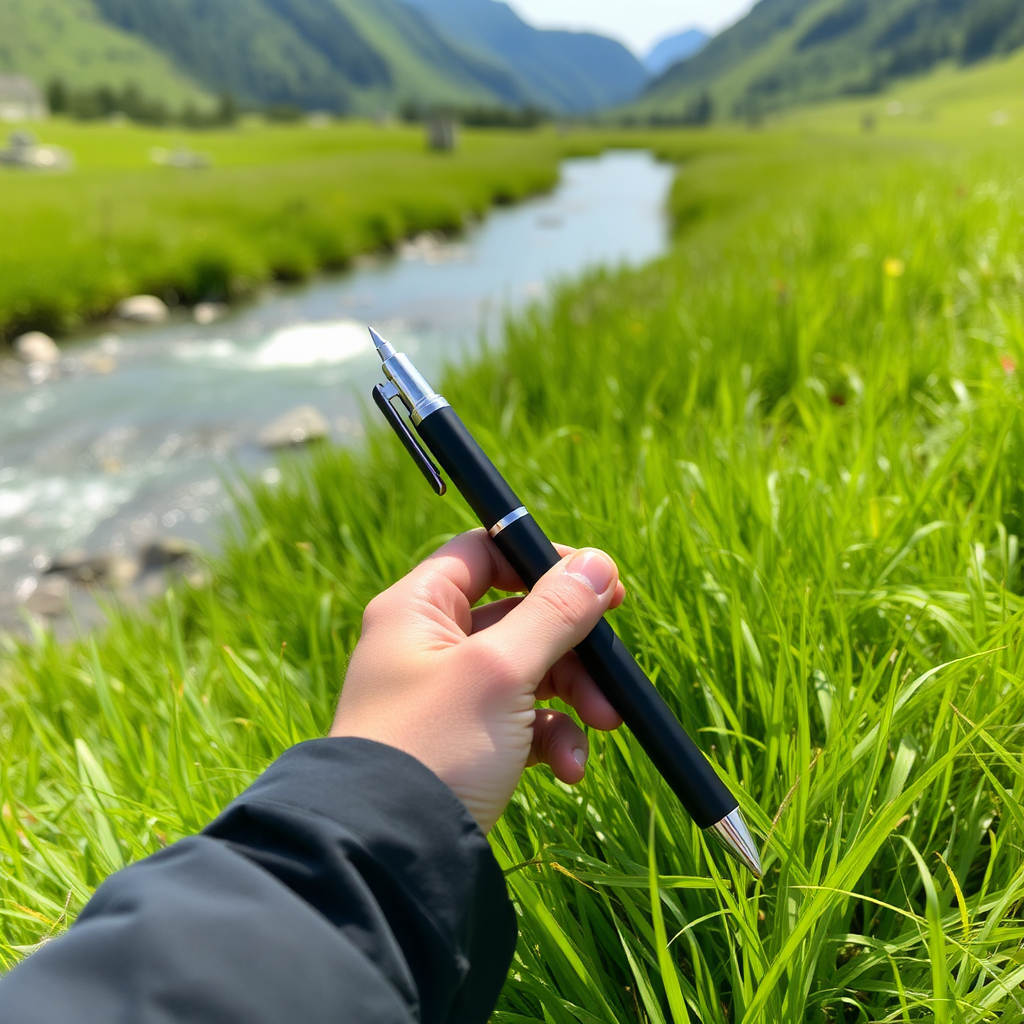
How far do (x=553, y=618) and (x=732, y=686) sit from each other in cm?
60

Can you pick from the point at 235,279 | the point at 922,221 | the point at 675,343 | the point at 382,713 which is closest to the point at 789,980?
the point at 382,713

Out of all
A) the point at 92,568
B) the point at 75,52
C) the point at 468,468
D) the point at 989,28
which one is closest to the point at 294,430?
the point at 92,568

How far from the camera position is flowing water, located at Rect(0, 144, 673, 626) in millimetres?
6086

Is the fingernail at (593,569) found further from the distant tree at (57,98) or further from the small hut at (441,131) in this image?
the distant tree at (57,98)

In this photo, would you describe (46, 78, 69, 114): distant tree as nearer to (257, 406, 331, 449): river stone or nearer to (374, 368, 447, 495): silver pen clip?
(257, 406, 331, 449): river stone

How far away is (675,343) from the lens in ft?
11.1

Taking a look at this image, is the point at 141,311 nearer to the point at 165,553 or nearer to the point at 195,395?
the point at 195,395

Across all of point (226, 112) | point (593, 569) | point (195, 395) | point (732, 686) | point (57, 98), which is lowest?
point (195, 395)

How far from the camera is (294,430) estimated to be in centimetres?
703

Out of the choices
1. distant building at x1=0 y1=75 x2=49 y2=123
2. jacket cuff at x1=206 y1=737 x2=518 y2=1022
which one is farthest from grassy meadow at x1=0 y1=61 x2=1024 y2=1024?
distant building at x1=0 y1=75 x2=49 y2=123

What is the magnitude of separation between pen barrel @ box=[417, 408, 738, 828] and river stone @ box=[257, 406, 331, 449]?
232 inches

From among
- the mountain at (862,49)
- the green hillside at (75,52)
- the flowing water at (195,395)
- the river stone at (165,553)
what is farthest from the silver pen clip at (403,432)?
the green hillside at (75,52)

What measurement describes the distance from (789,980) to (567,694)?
428 millimetres

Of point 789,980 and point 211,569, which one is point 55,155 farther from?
point 789,980
